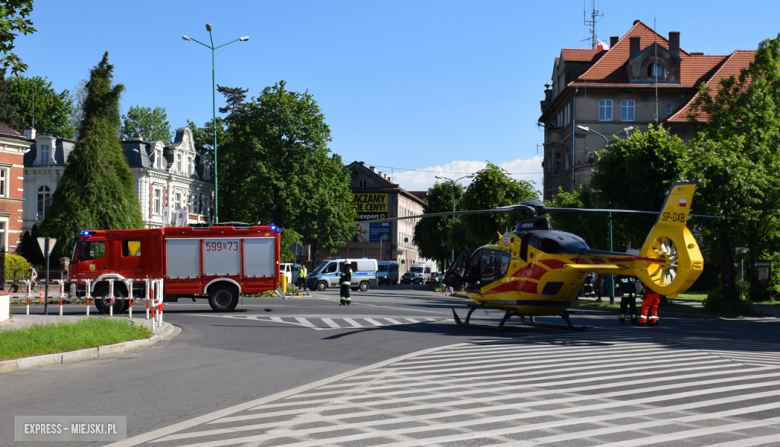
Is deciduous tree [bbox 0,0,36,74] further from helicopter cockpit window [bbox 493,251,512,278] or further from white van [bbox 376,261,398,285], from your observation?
white van [bbox 376,261,398,285]

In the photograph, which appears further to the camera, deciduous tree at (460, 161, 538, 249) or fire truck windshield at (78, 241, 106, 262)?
deciduous tree at (460, 161, 538, 249)

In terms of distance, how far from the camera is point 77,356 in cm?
1342

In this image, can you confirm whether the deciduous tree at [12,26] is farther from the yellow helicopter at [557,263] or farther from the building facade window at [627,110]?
the building facade window at [627,110]

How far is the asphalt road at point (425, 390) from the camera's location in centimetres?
721

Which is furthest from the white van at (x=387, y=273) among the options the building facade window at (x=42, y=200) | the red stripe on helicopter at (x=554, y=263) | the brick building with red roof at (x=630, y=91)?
the red stripe on helicopter at (x=554, y=263)

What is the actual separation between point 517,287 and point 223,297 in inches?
483

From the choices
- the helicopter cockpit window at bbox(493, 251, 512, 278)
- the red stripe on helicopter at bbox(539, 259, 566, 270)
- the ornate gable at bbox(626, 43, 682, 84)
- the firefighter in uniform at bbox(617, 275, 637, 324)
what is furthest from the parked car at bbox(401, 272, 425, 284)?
the red stripe on helicopter at bbox(539, 259, 566, 270)

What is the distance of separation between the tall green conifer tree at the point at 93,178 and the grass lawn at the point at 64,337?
30.5m

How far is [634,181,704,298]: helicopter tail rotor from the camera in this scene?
16.5 meters

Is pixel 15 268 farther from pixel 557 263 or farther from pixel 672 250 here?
pixel 672 250

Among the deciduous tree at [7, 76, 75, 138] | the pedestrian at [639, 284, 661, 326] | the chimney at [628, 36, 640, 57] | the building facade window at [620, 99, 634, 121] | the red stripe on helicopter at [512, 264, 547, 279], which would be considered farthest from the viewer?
the deciduous tree at [7, 76, 75, 138]

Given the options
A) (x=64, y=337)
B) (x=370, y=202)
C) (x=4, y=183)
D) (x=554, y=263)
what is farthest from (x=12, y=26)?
(x=370, y=202)

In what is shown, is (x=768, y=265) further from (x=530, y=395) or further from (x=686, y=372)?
(x=530, y=395)

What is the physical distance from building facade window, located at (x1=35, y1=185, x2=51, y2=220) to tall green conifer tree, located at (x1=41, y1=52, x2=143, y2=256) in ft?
69.1
